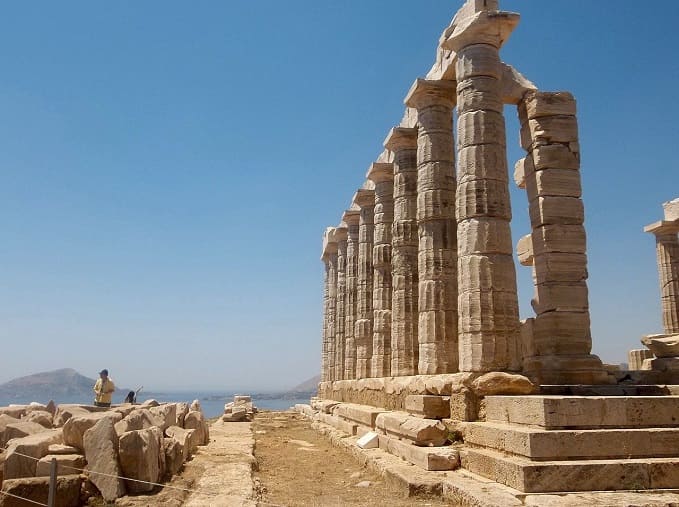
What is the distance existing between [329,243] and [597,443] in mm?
28366

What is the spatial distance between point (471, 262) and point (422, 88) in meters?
5.63

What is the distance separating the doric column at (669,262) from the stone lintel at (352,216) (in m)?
12.1

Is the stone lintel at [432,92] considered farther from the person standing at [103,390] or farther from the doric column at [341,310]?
the doric column at [341,310]

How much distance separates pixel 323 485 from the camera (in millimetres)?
11234

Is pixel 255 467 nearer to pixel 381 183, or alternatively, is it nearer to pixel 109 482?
pixel 109 482

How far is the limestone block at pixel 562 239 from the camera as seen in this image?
13141 millimetres

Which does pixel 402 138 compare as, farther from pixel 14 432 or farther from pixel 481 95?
pixel 14 432

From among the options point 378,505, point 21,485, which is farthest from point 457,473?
point 21,485

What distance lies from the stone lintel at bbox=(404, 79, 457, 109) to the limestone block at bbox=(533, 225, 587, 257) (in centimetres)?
478

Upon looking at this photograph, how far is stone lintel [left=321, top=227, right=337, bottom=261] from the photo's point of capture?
35.8 m

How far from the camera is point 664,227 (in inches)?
912

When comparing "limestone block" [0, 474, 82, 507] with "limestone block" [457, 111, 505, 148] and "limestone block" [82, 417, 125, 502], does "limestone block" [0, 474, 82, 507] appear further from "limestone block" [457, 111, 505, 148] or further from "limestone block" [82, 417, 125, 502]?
"limestone block" [457, 111, 505, 148]

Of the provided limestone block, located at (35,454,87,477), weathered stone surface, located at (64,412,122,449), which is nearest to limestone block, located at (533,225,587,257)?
weathered stone surface, located at (64,412,122,449)

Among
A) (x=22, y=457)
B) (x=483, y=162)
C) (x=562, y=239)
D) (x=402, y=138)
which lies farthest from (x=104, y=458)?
(x=402, y=138)
